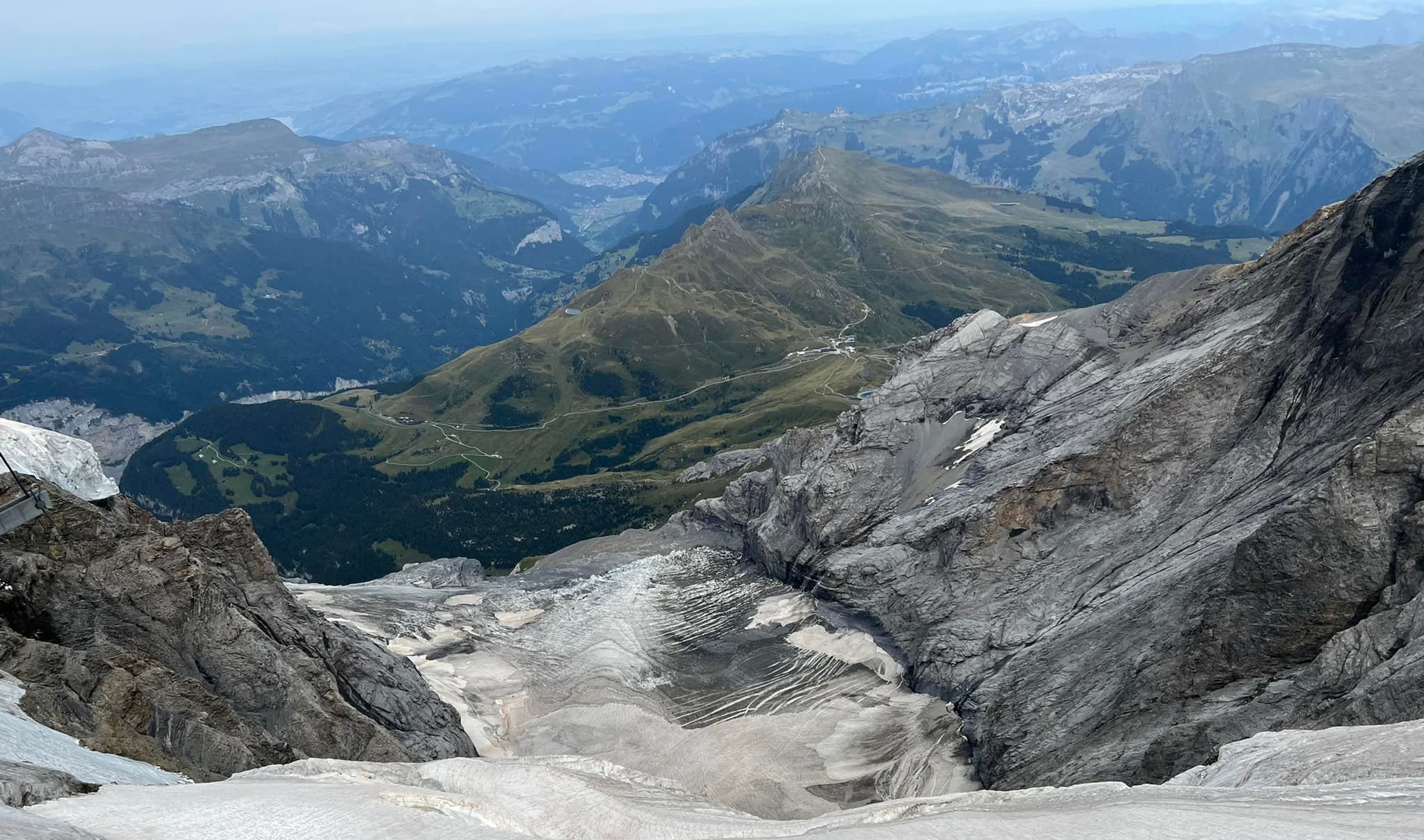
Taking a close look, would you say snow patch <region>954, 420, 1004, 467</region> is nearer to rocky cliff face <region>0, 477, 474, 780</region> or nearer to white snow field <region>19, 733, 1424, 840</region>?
rocky cliff face <region>0, 477, 474, 780</region>

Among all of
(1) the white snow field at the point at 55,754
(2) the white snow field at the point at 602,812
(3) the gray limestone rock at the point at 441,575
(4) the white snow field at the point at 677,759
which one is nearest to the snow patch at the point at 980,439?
(4) the white snow field at the point at 677,759

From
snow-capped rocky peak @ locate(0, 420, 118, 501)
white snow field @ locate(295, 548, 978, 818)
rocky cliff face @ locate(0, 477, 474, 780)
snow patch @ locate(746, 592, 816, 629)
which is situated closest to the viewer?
rocky cliff face @ locate(0, 477, 474, 780)

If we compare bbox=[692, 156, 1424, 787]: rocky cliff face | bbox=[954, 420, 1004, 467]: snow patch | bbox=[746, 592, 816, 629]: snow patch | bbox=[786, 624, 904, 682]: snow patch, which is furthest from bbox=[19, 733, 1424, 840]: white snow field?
bbox=[954, 420, 1004, 467]: snow patch

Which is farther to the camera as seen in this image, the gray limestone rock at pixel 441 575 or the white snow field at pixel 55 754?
the gray limestone rock at pixel 441 575

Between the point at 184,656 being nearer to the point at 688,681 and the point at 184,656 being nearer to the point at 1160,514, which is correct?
the point at 688,681

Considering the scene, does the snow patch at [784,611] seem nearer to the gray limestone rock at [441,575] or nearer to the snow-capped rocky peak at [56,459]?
the gray limestone rock at [441,575]

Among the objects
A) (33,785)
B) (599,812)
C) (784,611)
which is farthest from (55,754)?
(784,611)
